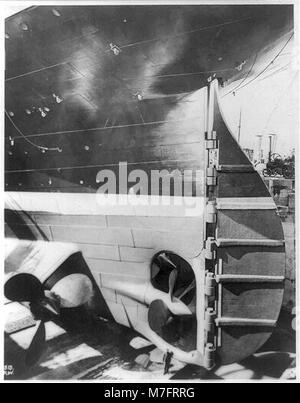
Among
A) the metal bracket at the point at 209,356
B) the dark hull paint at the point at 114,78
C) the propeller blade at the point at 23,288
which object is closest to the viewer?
the dark hull paint at the point at 114,78

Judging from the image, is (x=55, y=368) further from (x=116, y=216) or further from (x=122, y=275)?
(x=116, y=216)

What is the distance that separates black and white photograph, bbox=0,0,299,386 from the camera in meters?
2.07

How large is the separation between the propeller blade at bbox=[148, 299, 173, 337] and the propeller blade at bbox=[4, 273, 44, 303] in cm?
75

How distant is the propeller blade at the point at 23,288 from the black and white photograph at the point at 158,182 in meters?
0.01

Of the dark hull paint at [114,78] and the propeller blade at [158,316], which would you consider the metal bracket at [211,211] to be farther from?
the propeller blade at [158,316]

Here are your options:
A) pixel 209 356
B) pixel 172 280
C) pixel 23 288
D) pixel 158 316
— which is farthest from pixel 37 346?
pixel 209 356

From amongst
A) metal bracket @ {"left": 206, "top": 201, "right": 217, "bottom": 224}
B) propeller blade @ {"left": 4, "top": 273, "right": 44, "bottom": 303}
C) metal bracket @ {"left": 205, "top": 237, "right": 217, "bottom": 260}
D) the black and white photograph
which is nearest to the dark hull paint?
the black and white photograph

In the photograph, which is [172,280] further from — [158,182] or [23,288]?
[23,288]

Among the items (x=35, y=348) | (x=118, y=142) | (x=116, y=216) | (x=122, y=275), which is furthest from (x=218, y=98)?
(x=35, y=348)

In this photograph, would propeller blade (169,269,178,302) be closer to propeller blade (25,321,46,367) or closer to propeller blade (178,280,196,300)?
propeller blade (178,280,196,300)

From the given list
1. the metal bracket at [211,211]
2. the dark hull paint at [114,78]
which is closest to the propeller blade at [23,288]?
the dark hull paint at [114,78]

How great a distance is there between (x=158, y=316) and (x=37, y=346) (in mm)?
A: 826

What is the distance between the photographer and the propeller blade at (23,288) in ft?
7.40
